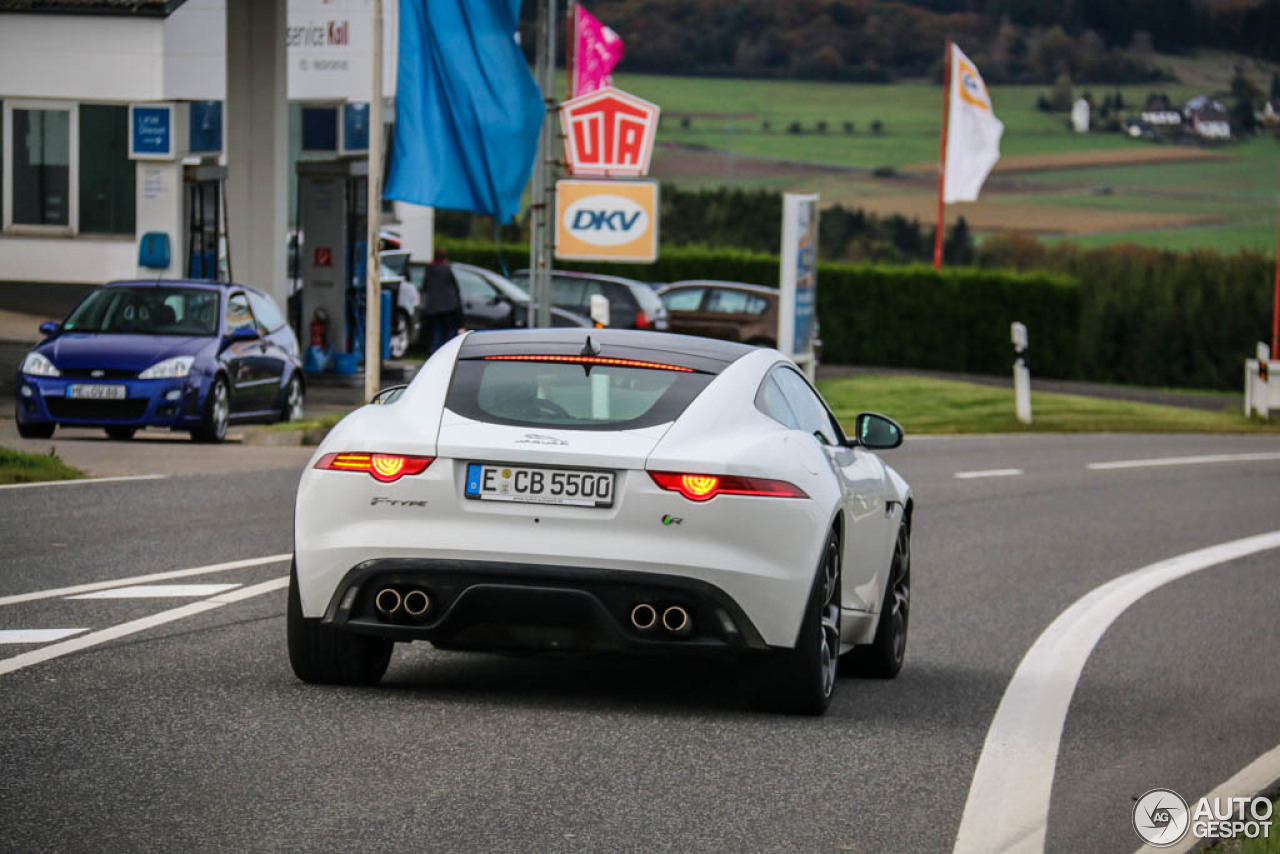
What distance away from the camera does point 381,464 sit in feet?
25.8

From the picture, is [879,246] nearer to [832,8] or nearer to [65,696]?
[832,8]

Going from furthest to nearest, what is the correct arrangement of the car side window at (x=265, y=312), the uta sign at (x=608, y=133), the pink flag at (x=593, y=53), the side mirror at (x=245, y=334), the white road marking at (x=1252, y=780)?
1. the pink flag at (x=593, y=53)
2. the uta sign at (x=608, y=133)
3. the car side window at (x=265, y=312)
4. the side mirror at (x=245, y=334)
5. the white road marking at (x=1252, y=780)

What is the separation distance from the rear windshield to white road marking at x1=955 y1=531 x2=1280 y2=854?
64.6 inches

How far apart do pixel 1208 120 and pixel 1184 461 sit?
379 feet

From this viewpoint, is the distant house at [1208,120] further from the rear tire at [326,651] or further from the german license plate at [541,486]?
the german license plate at [541,486]

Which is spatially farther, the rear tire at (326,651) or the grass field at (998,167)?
the grass field at (998,167)

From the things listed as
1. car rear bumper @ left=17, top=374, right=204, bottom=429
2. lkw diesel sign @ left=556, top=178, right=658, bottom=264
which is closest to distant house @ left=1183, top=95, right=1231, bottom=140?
lkw diesel sign @ left=556, top=178, right=658, bottom=264

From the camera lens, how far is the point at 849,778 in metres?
7.21

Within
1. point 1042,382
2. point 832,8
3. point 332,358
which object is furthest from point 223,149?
point 832,8

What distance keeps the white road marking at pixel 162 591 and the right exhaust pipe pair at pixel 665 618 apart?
3.53m

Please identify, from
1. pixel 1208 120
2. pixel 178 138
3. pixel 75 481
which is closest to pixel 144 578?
pixel 75 481

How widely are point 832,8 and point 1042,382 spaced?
314ft

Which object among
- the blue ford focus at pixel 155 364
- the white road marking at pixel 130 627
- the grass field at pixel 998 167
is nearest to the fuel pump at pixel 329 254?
the blue ford focus at pixel 155 364

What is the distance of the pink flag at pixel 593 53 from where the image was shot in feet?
149
